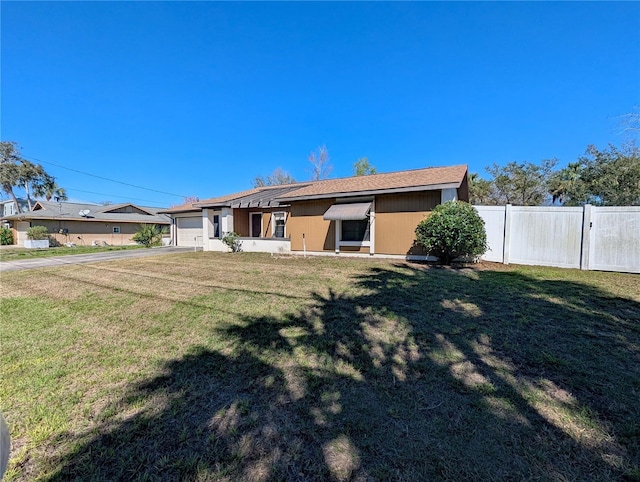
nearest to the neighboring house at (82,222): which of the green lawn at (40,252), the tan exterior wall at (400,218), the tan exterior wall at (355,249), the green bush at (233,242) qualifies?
the green lawn at (40,252)

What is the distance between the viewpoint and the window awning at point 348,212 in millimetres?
12297

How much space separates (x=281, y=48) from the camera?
14.6 m

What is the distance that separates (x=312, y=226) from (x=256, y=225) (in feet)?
19.1

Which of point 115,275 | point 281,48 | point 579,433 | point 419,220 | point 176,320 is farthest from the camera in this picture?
point 281,48

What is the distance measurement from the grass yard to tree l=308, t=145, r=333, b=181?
29.6m

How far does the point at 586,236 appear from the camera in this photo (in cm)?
886

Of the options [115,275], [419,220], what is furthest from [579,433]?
[115,275]

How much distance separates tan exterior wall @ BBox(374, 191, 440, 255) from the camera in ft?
38.8

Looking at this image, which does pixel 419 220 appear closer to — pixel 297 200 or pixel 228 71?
pixel 297 200

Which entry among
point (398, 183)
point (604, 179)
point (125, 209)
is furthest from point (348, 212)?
point (125, 209)

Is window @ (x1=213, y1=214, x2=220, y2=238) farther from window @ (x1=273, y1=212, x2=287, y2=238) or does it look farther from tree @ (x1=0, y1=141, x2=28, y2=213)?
tree @ (x1=0, y1=141, x2=28, y2=213)

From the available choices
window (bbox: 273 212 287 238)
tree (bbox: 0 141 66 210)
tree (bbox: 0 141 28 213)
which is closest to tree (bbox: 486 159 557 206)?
window (bbox: 273 212 287 238)

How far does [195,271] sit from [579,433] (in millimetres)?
10218

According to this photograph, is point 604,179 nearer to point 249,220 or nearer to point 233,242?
point 249,220
